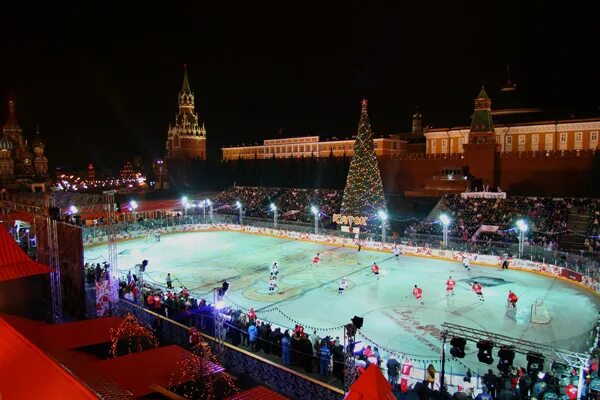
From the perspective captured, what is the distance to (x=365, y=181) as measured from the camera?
2995cm

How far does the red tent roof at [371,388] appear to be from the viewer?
4.21 m

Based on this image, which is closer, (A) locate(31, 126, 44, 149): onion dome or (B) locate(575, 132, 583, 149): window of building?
(B) locate(575, 132, 583, 149): window of building

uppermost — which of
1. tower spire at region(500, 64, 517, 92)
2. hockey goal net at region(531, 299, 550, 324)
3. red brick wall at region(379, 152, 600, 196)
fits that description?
tower spire at region(500, 64, 517, 92)

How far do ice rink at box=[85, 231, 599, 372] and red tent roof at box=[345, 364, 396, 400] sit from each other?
306 inches

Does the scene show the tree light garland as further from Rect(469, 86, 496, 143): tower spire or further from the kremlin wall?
Rect(469, 86, 496, 143): tower spire

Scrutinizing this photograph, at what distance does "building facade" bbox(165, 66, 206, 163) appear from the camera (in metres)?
77.2

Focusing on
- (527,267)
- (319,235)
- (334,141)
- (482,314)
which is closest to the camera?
(482,314)

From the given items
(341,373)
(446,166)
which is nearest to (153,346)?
(341,373)

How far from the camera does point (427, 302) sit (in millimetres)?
16750

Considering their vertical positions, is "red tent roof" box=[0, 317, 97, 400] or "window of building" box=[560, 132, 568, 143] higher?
"window of building" box=[560, 132, 568, 143]

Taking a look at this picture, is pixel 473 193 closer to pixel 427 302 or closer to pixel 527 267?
pixel 527 267

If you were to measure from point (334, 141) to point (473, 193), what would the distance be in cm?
3535

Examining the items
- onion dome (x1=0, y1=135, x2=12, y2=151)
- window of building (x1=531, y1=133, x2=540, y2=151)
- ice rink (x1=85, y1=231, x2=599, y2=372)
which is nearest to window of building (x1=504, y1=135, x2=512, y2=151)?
window of building (x1=531, y1=133, x2=540, y2=151)

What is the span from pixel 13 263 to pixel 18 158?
56960mm
